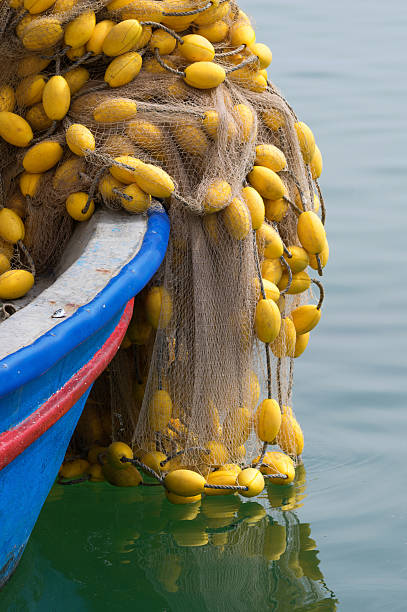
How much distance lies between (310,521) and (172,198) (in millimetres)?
1142

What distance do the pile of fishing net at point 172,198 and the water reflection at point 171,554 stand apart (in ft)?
0.58

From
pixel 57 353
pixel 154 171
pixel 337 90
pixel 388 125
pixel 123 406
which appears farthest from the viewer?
pixel 337 90

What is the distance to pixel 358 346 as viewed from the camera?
4688 mm

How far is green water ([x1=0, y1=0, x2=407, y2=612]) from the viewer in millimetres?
2818

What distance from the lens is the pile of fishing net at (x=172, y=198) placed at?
287cm

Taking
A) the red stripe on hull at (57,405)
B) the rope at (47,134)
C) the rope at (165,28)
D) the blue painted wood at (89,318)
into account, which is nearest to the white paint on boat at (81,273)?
the blue painted wood at (89,318)

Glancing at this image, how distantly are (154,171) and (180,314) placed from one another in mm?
426

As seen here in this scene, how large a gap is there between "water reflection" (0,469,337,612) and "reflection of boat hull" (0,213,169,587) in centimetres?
22

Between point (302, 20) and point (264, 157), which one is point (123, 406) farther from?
point (302, 20)

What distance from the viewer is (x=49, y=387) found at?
2.34 m

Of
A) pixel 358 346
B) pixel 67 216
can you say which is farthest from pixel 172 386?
pixel 358 346

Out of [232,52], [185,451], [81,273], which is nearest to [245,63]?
[232,52]

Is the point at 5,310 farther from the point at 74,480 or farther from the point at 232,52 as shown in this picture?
the point at 232,52

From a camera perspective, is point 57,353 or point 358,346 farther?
point 358,346
